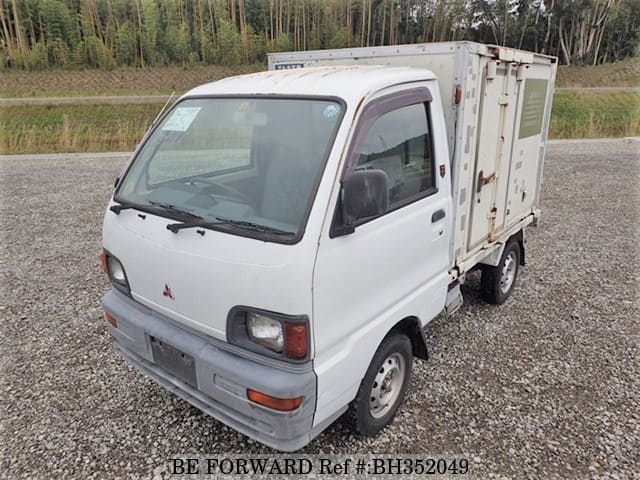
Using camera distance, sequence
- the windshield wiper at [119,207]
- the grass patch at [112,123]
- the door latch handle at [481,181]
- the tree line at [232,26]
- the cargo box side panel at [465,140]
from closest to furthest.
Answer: the windshield wiper at [119,207] → the cargo box side panel at [465,140] → the door latch handle at [481,181] → the grass patch at [112,123] → the tree line at [232,26]

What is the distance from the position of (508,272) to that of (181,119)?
3.46m

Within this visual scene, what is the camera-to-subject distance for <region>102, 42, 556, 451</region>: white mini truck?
209 cm

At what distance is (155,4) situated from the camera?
32.5 metres

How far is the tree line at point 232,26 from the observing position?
30.2 m

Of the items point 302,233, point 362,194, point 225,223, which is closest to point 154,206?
point 225,223

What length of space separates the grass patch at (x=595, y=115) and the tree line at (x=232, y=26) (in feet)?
Answer: 35.0

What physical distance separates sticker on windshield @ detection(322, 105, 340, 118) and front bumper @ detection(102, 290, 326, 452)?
1.23 m

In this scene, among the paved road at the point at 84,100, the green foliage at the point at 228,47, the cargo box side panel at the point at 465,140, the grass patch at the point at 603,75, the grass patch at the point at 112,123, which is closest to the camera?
the cargo box side panel at the point at 465,140

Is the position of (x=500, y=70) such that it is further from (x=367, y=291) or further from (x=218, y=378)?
(x=218, y=378)

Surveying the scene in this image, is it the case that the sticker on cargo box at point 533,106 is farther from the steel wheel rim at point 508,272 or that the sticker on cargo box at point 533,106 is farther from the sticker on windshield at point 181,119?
the sticker on windshield at point 181,119

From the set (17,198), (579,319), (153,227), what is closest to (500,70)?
(579,319)

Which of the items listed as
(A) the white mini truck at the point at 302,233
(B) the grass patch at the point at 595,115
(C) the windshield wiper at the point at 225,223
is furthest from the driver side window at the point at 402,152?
(B) the grass patch at the point at 595,115

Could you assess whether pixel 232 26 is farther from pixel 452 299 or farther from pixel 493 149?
pixel 452 299

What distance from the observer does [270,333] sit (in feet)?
6.91
